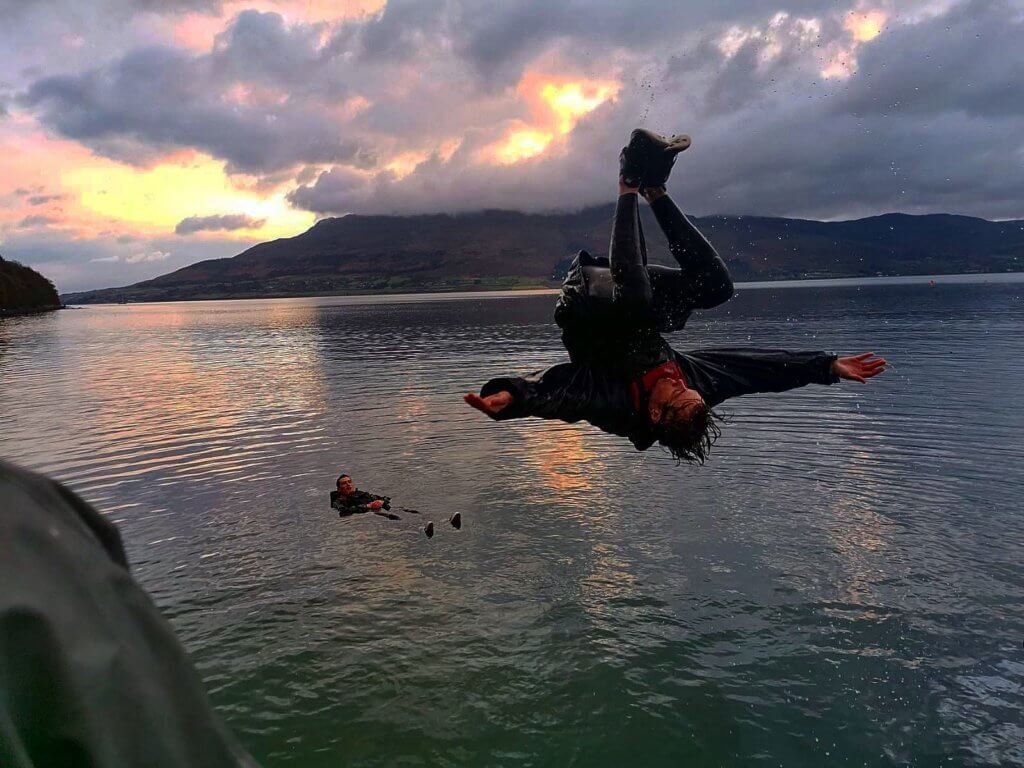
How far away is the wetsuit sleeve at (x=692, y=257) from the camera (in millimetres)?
8234

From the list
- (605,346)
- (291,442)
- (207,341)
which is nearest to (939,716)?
(605,346)

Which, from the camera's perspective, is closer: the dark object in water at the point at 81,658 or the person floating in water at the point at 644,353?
the dark object in water at the point at 81,658

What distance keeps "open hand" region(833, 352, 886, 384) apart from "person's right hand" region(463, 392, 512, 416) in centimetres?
454

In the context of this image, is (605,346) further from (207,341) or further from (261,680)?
(207,341)

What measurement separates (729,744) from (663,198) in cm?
773

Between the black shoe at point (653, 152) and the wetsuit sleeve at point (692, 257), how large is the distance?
44cm

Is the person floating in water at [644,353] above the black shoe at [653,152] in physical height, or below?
below

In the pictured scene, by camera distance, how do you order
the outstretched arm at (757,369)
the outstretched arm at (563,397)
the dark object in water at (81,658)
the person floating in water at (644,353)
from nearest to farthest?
the dark object in water at (81,658), the outstretched arm at (563,397), the person floating in water at (644,353), the outstretched arm at (757,369)

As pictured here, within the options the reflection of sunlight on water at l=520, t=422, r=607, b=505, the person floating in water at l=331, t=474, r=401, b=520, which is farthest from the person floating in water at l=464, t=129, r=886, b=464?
the reflection of sunlight on water at l=520, t=422, r=607, b=505

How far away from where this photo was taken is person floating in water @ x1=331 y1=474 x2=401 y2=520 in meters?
18.1

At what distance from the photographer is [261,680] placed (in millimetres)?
11305

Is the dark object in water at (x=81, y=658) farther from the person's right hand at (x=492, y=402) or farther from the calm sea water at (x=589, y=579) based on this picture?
the calm sea water at (x=589, y=579)

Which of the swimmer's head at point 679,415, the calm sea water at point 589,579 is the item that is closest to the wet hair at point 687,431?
the swimmer's head at point 679,415

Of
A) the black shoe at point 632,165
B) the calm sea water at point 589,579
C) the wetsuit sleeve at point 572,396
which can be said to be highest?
the black shoe at point 632,165
